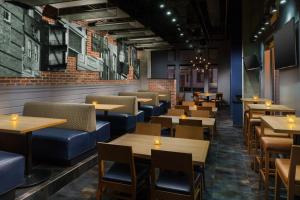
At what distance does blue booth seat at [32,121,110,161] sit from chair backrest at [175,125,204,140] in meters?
1.61

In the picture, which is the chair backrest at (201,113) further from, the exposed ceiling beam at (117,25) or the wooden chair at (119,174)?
the wooden chair at (119,174)

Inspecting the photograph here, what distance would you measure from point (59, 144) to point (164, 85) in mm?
8499

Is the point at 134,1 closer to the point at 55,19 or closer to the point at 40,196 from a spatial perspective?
the point at 55,19

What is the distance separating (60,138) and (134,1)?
12.7ft

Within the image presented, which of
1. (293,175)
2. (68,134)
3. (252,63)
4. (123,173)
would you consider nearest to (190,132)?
(123,173)

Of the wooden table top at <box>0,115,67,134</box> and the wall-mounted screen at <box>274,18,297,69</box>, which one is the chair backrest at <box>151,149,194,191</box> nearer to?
the wooden table top at <box>0,115,67,134</box>

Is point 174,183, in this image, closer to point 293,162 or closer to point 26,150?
point 293,162

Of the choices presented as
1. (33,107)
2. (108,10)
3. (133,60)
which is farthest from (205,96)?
(33,107)

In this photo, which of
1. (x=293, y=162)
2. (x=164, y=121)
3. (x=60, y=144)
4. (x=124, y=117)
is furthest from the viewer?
(x=124, y=117)

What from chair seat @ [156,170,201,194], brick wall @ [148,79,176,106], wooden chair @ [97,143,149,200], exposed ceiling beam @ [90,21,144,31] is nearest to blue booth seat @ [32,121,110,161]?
wooden chair @ [97,143,149,200]

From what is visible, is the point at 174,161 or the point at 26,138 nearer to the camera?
the point at 174,161

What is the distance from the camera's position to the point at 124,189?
262 centimetres

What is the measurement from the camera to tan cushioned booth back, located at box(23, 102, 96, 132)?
4473 mm

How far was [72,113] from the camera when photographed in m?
4.56
